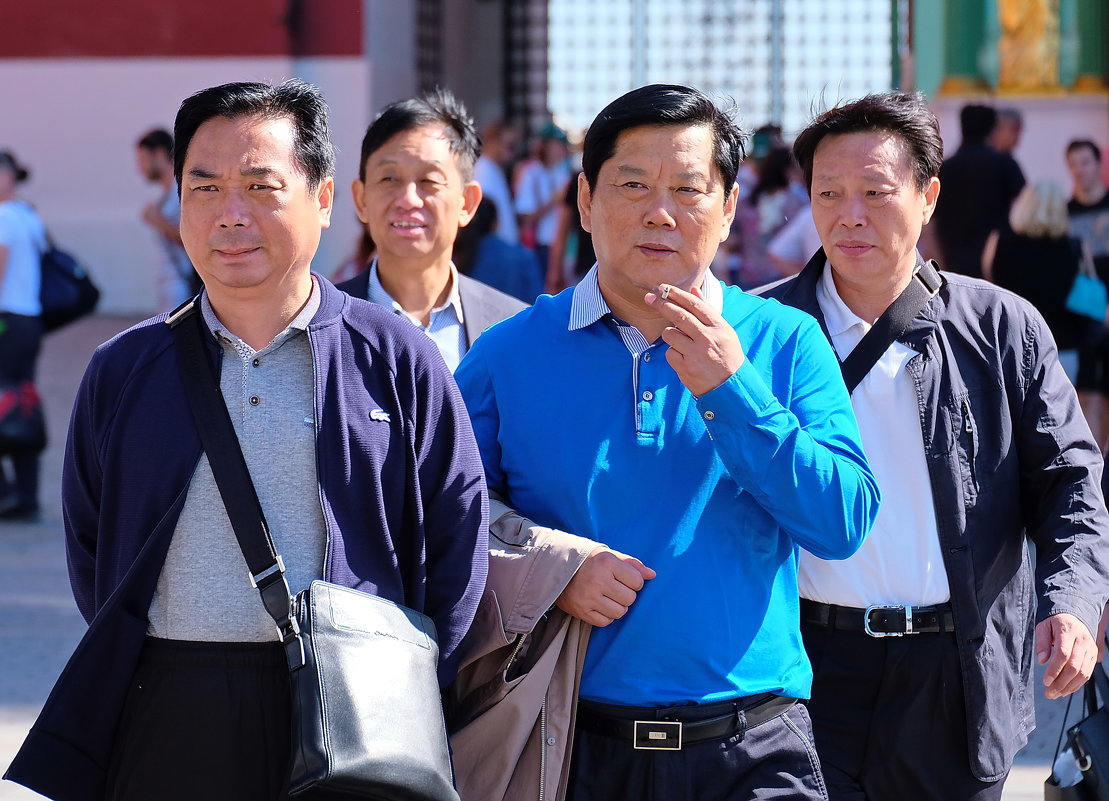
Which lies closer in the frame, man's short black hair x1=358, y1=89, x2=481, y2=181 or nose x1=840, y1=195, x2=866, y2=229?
nose x1=840, y1=195, x2=866, y2=229

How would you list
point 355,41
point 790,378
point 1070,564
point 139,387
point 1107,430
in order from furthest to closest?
1. point 355,41
2. point 1107,430
3. point 1070,564
4. point 790,378
5. point 139,387

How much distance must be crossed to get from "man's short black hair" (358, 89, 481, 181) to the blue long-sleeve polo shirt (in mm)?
1800

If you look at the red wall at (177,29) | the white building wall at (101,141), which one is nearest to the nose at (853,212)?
the white building wall at (101,141)

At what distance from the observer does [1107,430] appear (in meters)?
8.49

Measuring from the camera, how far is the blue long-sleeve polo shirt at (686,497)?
8.55ft

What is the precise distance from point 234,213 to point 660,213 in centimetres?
73

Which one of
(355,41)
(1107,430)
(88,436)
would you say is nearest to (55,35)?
(355,41)

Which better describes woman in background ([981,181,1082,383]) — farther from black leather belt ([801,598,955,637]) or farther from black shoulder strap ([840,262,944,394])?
black leather belt ([801,598,955,637])

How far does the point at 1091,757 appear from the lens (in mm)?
3230

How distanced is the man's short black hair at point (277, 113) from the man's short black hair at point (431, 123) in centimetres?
164

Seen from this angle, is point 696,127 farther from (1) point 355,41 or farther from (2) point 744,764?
(1) point 355,41

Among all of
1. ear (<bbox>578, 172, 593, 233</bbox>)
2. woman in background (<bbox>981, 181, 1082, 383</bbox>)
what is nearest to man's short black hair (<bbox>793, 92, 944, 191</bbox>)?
ear (<bbox>578, 172, 593, 233</bbox>)

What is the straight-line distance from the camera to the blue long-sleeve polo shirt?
261 cm

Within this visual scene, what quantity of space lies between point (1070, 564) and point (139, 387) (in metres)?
1.84
